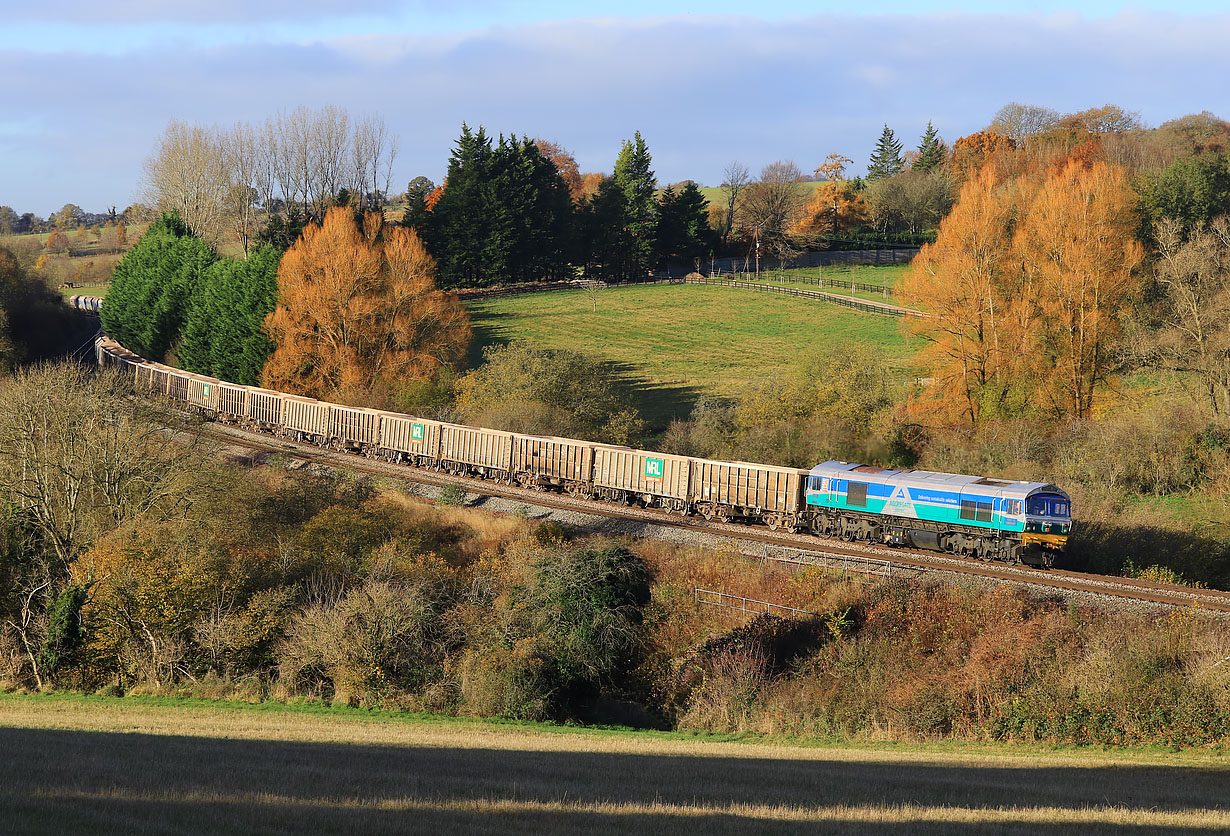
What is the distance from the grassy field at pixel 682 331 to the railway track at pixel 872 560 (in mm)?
18151

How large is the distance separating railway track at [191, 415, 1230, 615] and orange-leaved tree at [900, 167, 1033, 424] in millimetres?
16935

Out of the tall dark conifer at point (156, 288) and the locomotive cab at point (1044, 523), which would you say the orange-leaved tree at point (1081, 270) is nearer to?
the locomotive cab at point (1044, 523)

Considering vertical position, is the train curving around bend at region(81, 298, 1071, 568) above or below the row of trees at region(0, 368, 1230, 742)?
above

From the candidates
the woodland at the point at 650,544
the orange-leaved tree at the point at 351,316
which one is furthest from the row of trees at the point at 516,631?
the orange-leaved tree at the point at 351,316

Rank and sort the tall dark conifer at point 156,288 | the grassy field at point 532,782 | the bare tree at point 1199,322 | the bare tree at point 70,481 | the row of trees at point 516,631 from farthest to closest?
the tall dark conifer at point 156,288 → the bare tree at point 1199,322 → the bare tree at point 70,481 → the row of trees at point 516,631 → the grassy field at point 532,782

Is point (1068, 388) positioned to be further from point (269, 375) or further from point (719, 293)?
point (719, 293)

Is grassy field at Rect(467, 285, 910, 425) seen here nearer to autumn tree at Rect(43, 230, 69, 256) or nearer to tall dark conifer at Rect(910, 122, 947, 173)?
tall dark conifer at Rect(910, 122, 947, 173)

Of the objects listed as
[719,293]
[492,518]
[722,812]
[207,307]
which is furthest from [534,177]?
[722,812]

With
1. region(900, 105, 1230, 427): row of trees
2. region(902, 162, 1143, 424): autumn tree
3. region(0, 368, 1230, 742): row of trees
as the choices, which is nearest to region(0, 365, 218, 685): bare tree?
region(0, 368, 1230, 742): row of trees

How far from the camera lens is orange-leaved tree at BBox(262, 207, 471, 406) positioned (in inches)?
2477

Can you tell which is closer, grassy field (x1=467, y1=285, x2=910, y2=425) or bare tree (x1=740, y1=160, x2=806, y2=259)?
grassy field (x1=467, y1=285, x2=910, y2=425)

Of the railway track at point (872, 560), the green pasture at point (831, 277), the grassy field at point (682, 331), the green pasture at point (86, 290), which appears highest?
the green pasture at point (831, 277)

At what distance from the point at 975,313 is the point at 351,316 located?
39.3 m

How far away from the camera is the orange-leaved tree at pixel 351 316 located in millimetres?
62906
